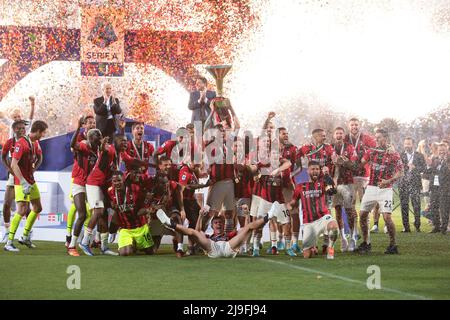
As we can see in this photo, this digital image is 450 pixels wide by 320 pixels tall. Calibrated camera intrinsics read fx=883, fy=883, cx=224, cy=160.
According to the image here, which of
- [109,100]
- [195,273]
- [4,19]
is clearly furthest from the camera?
[4,19]

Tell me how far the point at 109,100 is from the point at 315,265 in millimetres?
4575

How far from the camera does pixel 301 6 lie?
19.8 metres

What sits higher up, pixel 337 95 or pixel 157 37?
pixel 157 37

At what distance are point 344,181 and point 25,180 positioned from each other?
4343 millimetres

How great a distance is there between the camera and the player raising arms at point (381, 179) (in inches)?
455

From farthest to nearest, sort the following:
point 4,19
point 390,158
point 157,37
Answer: point 4,19 < point 157,37 < point 390,158

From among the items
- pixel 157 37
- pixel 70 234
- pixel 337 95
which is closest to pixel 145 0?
pixel 157 37

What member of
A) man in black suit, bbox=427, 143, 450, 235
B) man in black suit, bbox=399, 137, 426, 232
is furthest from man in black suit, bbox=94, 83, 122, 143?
man in black suit, bbox=427, 143, 450, 235

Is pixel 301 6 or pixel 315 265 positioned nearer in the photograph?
pixel 315 265

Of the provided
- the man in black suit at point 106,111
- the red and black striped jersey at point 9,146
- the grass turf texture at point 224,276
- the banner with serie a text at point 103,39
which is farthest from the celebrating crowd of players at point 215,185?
the banner with serie a text at point 103,39

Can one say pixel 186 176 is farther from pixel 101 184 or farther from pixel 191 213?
pixel 101 184

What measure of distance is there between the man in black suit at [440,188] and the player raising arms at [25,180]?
7233mm
